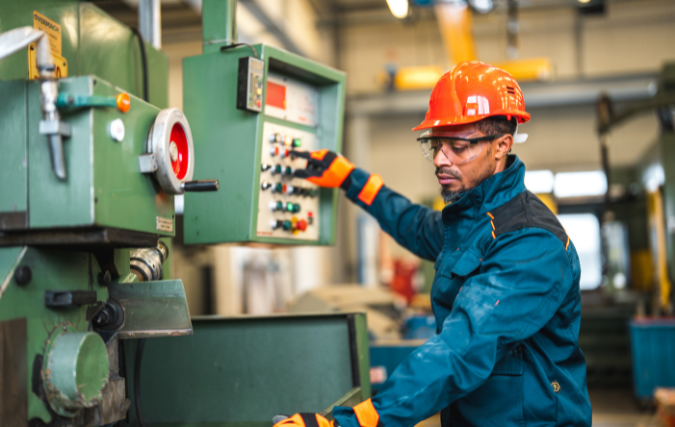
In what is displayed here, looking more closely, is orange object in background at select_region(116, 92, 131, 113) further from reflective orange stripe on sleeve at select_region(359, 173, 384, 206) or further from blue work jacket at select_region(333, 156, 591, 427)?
reflective orange stripe on sleeve at select_region(359, 173, 384, 206)

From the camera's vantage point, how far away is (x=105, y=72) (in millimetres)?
1551

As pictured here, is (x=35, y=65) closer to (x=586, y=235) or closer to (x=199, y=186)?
(x=199, y=186)

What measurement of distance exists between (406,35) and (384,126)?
45.5 inches

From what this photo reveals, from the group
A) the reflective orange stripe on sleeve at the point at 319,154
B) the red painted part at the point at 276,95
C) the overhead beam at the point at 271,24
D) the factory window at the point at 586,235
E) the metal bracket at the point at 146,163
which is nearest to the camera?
the metal bracket at the point at 146,163

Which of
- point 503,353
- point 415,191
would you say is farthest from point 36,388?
point 415,191

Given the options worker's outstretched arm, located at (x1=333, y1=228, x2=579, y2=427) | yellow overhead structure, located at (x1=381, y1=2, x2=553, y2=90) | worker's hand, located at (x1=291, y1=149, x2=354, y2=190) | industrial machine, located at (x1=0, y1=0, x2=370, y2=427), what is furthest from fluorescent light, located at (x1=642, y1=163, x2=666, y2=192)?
worker's outstretched arm, located at (x1=333, y1=228, x2=579, y2=427)

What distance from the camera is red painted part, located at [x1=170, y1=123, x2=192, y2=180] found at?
1.14 metres

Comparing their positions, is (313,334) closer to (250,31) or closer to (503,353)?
(503,353)

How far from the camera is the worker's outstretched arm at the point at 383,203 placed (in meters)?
1.75

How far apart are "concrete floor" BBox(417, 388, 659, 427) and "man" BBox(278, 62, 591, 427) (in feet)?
8.65

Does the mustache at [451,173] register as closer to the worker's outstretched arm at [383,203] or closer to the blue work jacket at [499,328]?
the blue work jacket at [499,328]

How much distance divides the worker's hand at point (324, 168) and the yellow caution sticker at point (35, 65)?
2.11 feet

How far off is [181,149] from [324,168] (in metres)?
0.68

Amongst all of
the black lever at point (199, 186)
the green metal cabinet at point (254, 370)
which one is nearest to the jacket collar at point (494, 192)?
the green metal cabinet at point (254, 370)
